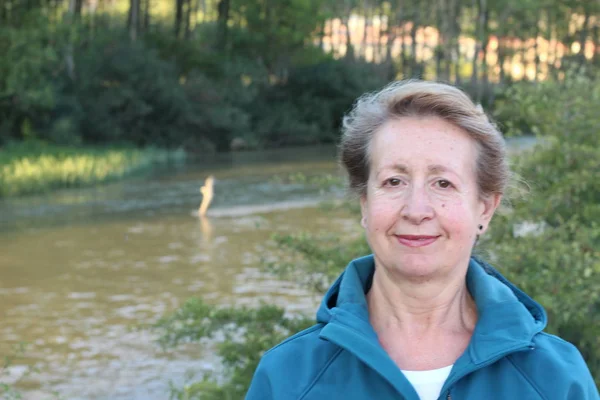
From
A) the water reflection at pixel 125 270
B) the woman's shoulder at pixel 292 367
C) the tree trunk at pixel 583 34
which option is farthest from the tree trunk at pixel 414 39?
the woman's shoulder at pixel 292 367

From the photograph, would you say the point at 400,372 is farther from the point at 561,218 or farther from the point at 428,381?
the point at 561,218

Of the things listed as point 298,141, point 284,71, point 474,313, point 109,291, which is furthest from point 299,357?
point 284,71

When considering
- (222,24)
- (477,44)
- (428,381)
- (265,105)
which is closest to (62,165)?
(265,105)

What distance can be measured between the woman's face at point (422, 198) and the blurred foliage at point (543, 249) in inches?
140

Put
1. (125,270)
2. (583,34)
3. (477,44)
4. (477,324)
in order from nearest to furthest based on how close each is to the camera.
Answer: (477,324), (125,270), (477,44), (583,34)

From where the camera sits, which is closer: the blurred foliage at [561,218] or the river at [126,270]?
the blurred foliage at [561,218]

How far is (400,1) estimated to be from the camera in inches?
2197

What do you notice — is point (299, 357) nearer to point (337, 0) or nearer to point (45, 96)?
point (45, 96)

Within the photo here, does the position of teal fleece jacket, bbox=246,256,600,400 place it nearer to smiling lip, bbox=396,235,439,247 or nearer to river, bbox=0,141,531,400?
smiling lip, bbox=396,235,439,247

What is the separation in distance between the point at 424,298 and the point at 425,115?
1.36 feet

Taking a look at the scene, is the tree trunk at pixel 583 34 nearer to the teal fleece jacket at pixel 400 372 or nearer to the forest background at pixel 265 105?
the forest background at pixel 265 105

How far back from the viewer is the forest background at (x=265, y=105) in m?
6.54

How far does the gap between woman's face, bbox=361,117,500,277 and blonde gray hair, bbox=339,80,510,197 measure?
0.02 metres

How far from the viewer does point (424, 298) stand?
226 cm
